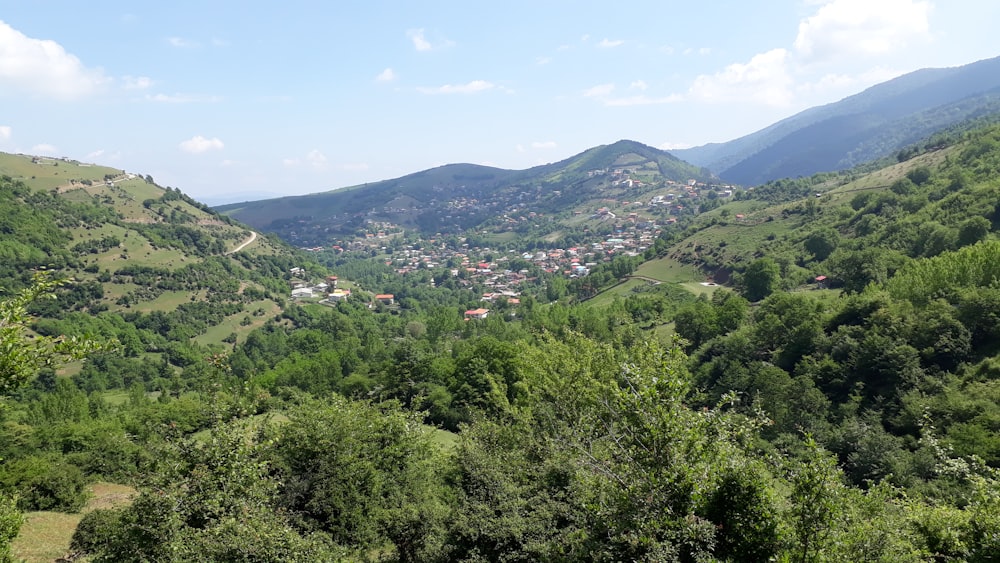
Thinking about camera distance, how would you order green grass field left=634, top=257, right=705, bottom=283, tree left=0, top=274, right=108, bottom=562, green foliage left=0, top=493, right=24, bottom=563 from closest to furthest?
1. tree left=0, top=274, right=108, bottom=562
2. green foliage left=0, top=493, right=24, bottom=563
3. green grass field left=634, top=257, right=705, bottom=283

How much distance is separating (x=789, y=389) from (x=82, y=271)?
172m

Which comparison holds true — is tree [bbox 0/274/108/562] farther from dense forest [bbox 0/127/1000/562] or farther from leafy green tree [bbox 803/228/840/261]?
leafy green tree [bbox 803/228/840/261]

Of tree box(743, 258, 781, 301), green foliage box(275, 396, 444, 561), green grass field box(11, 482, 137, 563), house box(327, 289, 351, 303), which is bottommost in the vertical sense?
house box(327, 289, 351, 303)

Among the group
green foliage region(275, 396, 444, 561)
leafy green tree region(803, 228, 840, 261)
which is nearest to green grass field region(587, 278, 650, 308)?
leafy green tree region(803, 228, 840, 261)

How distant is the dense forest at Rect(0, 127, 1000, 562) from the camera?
1088 cm

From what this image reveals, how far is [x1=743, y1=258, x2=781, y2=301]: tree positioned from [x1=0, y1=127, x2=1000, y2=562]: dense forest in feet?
1.34

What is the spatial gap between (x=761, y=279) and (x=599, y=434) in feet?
275

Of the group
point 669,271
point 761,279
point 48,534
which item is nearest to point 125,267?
point 48,534

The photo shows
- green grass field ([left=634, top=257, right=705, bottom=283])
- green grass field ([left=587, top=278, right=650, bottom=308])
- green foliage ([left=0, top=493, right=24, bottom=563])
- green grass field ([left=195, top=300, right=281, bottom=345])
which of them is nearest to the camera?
green foliage ([left=0, top=493, right=24, bottom=563])

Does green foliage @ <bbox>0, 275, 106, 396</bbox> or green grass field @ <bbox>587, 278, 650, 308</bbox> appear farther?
green grass field @ <bbox>587, 278, 650, 308</bbox>

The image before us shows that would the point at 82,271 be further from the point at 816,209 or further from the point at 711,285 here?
the point at 816,209

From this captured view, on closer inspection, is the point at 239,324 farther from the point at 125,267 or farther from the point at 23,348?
the point at 23,348

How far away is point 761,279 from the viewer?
290 ft

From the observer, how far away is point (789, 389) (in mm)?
42281
